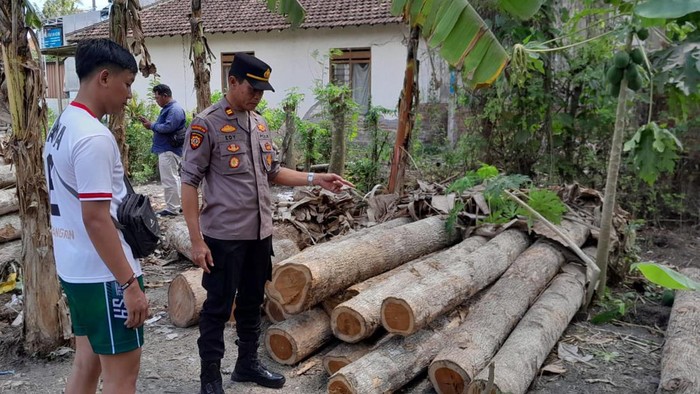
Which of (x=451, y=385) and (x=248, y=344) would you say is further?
(x=248, y=344)

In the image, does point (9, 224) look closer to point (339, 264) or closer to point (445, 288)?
point (339, 264)

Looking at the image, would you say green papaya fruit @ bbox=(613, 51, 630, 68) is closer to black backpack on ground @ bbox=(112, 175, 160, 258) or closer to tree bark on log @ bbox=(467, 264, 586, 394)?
tree bark on log @ bbox=(467, 264, 586, 394)

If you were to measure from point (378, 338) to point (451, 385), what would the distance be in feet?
2.11

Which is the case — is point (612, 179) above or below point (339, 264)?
above

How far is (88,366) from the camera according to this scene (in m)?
2.63

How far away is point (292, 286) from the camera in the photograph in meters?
Result: 3.95

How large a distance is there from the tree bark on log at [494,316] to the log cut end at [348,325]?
502 millimetres

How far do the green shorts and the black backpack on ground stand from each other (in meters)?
0.19

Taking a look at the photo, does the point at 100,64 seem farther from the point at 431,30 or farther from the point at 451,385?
the point at 431,30

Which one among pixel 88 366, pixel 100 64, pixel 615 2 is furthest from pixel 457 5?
pixel 88 366

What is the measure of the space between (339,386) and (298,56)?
44.8ft

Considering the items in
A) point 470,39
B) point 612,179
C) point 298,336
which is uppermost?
point 470,39

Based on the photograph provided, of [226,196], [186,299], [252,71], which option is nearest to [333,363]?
[226,196]

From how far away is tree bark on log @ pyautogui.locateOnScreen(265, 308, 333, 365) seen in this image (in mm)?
3938
